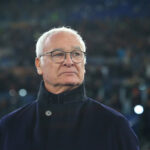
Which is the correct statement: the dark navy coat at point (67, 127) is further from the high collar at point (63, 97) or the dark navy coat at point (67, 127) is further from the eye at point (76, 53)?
the eye at point (76, 53)

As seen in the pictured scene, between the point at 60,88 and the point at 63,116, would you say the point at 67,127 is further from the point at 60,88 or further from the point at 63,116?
the point at 60,88

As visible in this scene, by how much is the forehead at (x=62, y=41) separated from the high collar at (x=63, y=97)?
20cm

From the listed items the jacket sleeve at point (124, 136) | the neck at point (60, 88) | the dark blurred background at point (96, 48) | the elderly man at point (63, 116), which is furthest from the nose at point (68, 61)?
the dark blurred background at point (96, 48)

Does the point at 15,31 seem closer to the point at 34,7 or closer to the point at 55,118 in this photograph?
the point at 34,7

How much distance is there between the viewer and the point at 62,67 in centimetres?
142

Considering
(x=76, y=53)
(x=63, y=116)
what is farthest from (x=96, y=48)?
(x=63, y=116)

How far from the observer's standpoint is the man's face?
1400 mm

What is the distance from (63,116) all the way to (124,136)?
0.94 ft

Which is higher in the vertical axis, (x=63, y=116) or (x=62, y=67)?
(x=62, y=67)

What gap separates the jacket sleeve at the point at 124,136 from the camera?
127 centimetres

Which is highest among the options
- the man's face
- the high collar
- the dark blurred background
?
the dark blurred background

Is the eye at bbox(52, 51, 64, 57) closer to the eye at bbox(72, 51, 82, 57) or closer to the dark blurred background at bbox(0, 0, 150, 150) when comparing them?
the eye at bbox(72, 51, 82, 57)

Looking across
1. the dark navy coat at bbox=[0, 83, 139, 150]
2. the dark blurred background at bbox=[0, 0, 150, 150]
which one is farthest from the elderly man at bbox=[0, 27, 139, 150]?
the dark blurred background at bbox=[0, 0, 150, 150]

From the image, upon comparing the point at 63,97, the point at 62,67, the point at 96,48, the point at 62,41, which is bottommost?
the point at 63,97
